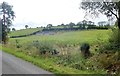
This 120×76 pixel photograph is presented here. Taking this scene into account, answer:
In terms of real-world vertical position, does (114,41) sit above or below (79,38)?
above

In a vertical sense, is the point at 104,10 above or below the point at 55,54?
above

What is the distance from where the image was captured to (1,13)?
57969 mm

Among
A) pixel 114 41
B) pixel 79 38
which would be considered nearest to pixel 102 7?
pixel 114 41

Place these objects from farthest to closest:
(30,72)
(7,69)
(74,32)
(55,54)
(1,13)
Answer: (1,13) → (74,32) → (55,54) → (7,69) → (30,72)

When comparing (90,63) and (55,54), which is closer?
(90,63)

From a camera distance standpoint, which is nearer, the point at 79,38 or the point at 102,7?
the point at 102,7

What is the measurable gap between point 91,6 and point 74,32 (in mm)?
18372

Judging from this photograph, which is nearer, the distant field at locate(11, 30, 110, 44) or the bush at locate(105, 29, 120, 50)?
the bush at locate(105, 29, 120, 50)

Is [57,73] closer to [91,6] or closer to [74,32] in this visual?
[91,6]

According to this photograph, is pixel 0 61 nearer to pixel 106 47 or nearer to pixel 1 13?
pixel 106 47

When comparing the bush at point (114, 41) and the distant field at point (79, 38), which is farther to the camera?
the distant field at point (79, 38)

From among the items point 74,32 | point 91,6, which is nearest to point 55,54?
point 91,6

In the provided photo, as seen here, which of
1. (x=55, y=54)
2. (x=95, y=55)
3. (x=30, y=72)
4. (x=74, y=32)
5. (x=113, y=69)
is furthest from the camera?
(x=74, y=32)

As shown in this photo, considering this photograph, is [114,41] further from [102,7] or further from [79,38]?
[79,38]
